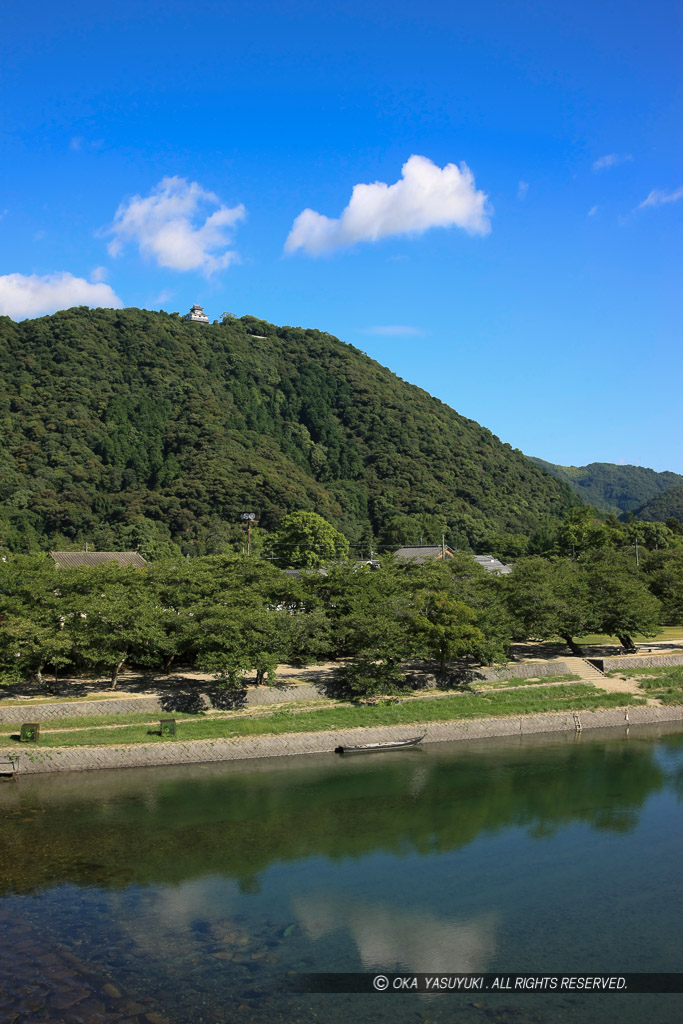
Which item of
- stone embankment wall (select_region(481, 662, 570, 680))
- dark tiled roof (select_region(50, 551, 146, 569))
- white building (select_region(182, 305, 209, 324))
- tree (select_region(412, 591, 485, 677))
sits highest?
white building (select_region(182, 305, 209, 324))

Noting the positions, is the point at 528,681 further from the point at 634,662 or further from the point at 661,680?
the point at 661,680

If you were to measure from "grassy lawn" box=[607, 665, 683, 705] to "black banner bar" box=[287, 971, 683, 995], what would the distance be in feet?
65.5

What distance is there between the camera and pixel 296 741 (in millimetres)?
26812

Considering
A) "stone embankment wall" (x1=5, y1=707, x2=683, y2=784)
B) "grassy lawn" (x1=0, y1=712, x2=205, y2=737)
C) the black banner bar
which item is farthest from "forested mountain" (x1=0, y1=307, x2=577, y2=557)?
the black banner bar

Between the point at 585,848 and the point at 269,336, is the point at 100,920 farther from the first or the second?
the point at 269,336

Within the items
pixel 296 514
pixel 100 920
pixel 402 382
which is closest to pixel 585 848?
pixel 100 920

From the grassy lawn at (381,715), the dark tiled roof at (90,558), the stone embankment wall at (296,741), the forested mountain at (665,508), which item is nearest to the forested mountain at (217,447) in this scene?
the dark tiled roof at (90,558)

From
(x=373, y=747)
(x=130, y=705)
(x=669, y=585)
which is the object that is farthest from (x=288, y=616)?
(x=669, y=585)

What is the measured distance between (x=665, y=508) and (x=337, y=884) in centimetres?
15276

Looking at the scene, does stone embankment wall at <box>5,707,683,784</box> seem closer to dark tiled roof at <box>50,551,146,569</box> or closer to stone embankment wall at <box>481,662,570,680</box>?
stone embankment wall at <box>481,662,570,680</box>

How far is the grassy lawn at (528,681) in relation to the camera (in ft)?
105

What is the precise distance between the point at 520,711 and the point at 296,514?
156 feet

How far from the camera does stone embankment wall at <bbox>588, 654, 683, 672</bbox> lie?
35094 millimetres

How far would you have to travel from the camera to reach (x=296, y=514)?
75688 millimetres
